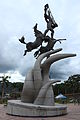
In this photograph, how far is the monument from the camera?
15.7 meters

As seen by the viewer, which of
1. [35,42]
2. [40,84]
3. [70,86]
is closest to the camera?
[40,84]

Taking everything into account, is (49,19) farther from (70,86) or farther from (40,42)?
(70,86)

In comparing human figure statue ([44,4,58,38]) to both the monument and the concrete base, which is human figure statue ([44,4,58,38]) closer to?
the monument

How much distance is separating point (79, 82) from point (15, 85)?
22.9 m

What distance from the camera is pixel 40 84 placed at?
17.6 metres

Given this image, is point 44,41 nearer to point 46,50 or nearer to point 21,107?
point 46,50

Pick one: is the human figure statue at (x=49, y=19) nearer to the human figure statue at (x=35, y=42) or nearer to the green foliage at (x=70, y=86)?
the human figure statue at (x=35, y=42)

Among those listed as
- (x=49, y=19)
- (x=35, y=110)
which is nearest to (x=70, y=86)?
(x=49, y=19)

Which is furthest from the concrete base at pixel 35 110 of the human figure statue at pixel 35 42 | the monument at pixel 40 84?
the human figure statue at pixel 35 42

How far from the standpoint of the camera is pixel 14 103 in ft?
53.5

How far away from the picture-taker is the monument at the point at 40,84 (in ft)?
51.4

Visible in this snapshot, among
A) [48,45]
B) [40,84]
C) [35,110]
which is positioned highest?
[48,45]

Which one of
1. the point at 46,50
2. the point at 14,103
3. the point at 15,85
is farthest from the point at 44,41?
the point at 15,85

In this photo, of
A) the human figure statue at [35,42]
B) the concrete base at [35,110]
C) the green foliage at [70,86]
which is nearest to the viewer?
the concrete base at [35,110]
